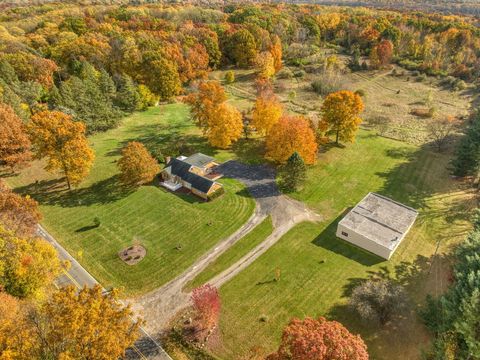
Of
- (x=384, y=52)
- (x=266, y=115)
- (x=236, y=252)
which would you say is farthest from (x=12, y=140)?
(x=384, y=52)

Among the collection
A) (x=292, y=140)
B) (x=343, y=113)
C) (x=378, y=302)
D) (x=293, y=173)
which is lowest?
(x=378, y=302)

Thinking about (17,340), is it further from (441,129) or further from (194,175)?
(441,129)

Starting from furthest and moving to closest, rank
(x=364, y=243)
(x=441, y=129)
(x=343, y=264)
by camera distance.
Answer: (x=441, y=129) → (x=364, y=243) → (x=343, y=264)

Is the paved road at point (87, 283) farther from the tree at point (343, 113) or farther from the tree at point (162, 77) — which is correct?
the tree at point (162, 77)

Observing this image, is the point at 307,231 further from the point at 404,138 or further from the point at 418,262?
the point at 404,138

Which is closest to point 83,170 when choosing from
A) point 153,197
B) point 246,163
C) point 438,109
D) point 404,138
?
point 153,197
